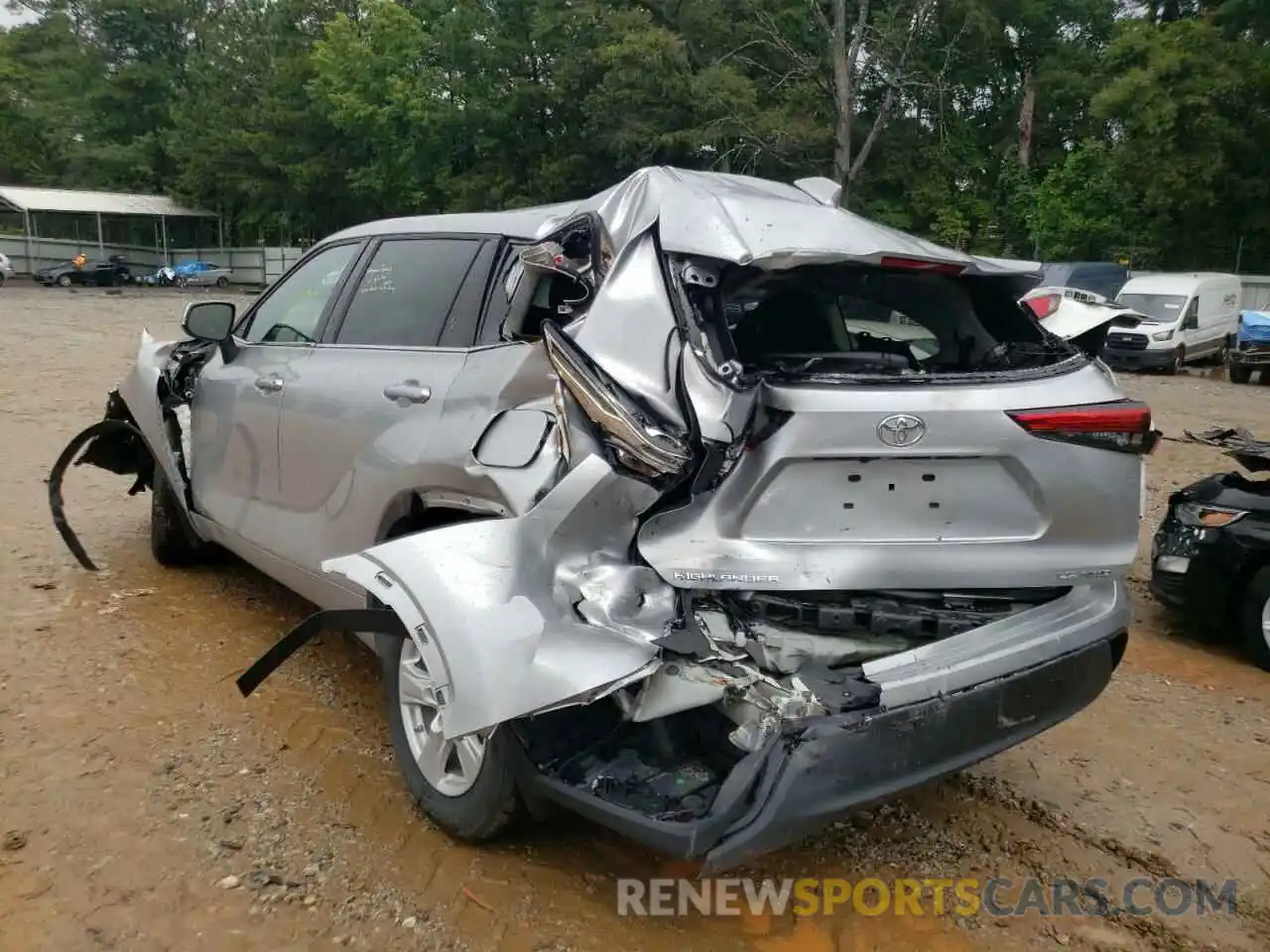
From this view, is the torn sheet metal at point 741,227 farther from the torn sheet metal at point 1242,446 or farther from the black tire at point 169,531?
the black tire at point 169,531

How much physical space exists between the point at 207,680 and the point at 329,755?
904 mm

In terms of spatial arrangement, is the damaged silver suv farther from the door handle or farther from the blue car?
the blue car

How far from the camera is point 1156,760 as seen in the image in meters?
3.85

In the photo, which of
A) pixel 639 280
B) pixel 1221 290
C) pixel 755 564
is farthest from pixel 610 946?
pixel 1221 290

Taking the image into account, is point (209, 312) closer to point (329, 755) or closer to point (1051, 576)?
point (329, 755)

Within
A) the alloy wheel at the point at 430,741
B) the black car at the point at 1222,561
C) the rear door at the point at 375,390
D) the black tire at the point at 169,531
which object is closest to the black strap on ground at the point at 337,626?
the alloy wheel at the point at 430,741

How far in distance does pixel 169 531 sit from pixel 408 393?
274 centimetres

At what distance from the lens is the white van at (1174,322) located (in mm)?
18203

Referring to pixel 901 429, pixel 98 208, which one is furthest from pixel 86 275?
pixel 901 429

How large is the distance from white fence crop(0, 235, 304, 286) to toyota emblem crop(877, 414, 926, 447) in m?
39.8

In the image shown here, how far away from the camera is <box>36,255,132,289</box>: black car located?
3742 cm

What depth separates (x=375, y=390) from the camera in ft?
11.6

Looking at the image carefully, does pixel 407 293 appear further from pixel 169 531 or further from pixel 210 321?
pixel 169 531

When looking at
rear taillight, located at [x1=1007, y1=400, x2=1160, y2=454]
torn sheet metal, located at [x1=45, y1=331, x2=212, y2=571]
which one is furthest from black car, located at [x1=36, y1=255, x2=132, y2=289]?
rear taillight, located at [x1=1007, y1=400, x2=1160, y2=454]
